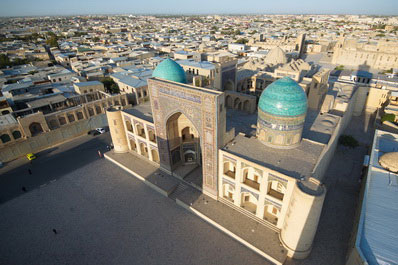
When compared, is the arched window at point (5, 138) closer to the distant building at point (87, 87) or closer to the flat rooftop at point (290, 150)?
the distant building at point (87, 87)

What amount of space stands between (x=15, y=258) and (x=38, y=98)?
24.6 metres

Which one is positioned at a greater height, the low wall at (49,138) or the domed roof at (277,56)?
the domed roof at (277,56)

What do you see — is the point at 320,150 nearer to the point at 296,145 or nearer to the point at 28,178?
the point at 296,145

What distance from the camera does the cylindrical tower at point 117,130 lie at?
2252 centimetres

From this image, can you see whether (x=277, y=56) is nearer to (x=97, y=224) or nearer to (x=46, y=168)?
(x=97, y=224)

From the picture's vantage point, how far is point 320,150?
15.8 metres

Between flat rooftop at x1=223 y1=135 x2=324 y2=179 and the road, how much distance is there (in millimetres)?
5767

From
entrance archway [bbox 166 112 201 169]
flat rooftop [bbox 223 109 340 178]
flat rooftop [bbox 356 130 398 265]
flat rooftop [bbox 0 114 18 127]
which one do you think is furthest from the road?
flat rooftop [bbox 223 109 340 178]

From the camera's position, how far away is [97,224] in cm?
1630

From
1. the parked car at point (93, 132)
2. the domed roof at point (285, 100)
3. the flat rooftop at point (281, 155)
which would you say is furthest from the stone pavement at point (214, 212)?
the domed roof at point (285, 100)

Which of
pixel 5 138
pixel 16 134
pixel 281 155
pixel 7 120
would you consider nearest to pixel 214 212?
pixel 281 155

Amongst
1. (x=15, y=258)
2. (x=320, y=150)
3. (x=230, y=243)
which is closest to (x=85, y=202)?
(x=15, y=258)

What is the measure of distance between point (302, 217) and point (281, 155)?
14.5 ft

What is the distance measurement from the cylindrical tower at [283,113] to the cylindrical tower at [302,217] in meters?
3.92
